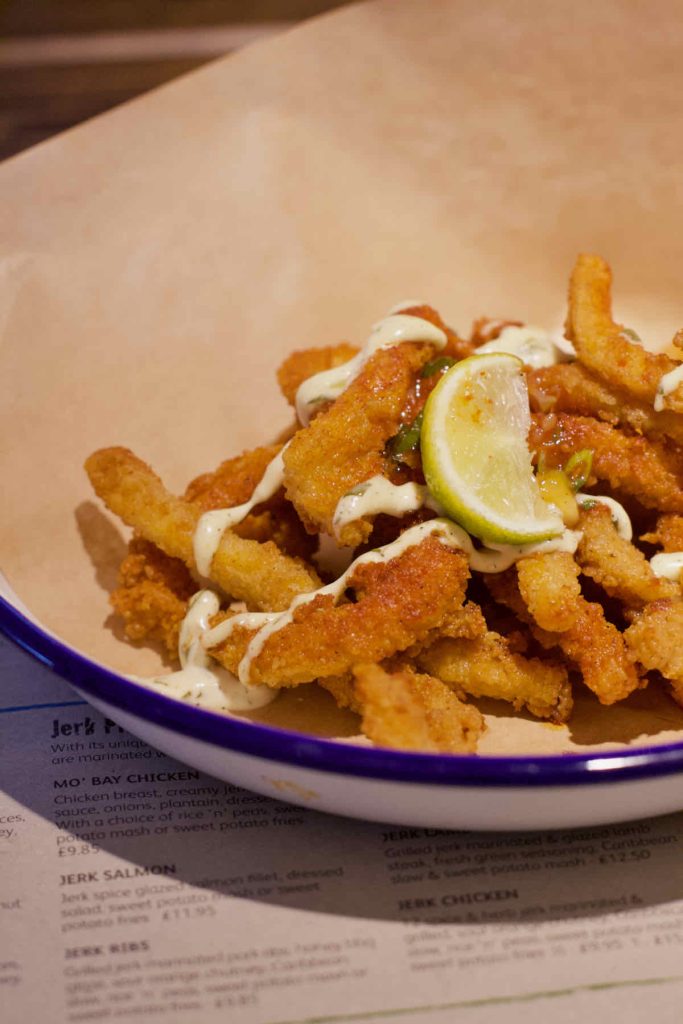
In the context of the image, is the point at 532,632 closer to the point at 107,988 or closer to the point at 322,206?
the point at 107,988

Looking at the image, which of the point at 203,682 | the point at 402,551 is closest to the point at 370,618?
the point at 402,551

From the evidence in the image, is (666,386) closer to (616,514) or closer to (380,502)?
(616,514)

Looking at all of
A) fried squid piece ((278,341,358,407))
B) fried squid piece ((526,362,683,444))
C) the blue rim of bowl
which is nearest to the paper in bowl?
fried squid piece ((278,341,358,407))

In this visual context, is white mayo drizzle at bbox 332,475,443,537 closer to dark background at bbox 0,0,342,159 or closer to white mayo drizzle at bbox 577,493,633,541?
white mayo drizzle at bbox 577,493,633,541

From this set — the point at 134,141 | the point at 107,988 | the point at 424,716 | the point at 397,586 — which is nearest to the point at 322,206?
the point at 134,141

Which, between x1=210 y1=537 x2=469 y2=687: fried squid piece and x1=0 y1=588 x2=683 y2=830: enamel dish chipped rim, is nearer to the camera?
x1=0 y1=588 x2=683 y2=830: enamel dish chipped rim

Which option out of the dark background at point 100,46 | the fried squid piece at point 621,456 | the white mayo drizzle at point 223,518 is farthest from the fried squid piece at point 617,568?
the dark background at point 100,46
